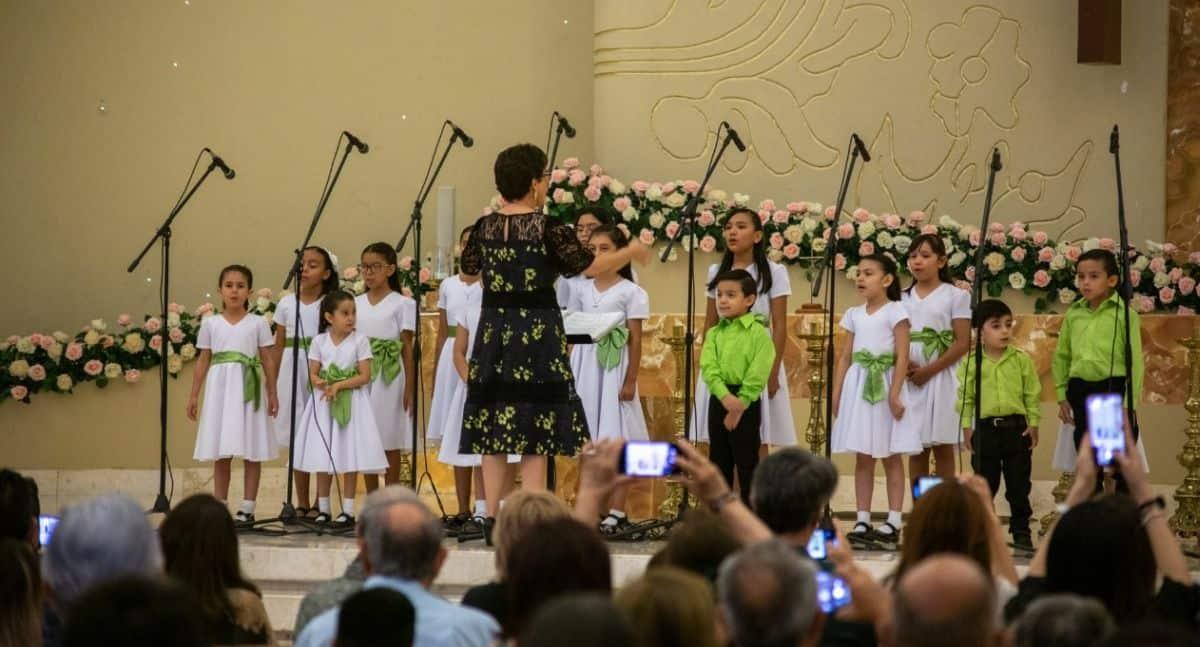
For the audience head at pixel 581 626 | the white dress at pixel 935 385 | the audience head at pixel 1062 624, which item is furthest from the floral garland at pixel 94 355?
the audience head at pixel 581 626

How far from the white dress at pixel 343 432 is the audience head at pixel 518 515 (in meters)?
3.91

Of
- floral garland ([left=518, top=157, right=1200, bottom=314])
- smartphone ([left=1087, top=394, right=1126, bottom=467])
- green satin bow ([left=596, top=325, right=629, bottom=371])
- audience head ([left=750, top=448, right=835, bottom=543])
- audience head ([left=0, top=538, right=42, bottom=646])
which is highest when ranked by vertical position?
floral garland ([left=518, top=157, right=1200, bottom=314])

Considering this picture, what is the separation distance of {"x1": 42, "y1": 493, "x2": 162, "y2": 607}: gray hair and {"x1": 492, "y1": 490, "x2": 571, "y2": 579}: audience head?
809mm

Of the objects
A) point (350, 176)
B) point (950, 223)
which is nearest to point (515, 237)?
point (950, 223)

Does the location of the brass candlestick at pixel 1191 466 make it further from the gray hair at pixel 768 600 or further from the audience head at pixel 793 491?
the gray hair at pixel 768 600

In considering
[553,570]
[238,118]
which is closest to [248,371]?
[238,118]

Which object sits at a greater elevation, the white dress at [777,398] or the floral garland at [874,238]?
the floral garland at [874,238]

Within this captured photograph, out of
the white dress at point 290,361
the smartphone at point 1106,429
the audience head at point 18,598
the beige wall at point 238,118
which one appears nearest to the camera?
the audience head at point 18,598

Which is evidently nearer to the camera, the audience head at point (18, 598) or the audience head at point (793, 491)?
the audience head at point (18, 598)

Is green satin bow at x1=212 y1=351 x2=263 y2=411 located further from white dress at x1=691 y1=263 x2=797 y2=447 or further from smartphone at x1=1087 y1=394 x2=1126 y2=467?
smartphone at x1=1087 y1=394 x2=1126 y2=467

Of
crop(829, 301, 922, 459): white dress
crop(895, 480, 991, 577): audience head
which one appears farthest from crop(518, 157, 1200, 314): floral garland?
crop(895, 480, 991, 577): audience head

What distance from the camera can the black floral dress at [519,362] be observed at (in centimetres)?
694

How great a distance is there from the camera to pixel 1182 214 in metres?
10.4

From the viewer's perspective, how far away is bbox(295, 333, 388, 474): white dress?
8148 millimetres
